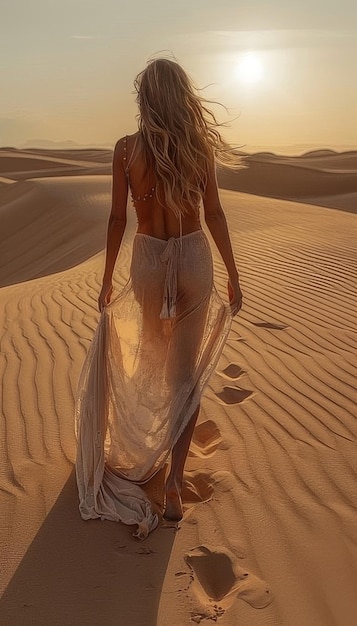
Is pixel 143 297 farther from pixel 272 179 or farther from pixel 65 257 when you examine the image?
pixel 272 179

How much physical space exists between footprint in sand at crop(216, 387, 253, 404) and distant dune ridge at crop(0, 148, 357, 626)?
0.01 meters

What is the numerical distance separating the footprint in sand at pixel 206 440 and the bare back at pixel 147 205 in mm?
1219

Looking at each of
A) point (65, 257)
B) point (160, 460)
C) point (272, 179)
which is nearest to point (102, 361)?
point (160, 460)

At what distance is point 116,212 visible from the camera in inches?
139

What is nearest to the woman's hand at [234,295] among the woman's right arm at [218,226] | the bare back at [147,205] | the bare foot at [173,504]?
the woman's right arm at [218,226]

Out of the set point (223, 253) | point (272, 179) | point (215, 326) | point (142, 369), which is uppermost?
point (223, 253)

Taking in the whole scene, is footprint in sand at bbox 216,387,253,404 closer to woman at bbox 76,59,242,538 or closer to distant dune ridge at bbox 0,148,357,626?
distant dune ridge at bbox 0,148,357,626

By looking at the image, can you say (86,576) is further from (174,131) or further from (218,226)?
(174,131)

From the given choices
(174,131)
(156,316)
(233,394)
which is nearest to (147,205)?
(174,131)

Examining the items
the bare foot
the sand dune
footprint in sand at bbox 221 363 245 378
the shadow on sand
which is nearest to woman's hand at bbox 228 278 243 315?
the bare foot

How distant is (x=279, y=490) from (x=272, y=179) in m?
27.2

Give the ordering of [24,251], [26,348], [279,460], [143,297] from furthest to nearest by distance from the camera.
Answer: [24,251]
[26,348]
[279,460]
[143,297]

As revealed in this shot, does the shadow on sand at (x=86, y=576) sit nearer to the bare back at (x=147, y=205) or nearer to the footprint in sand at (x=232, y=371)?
the bare back at (x=147, y=205)

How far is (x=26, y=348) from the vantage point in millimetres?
5867
